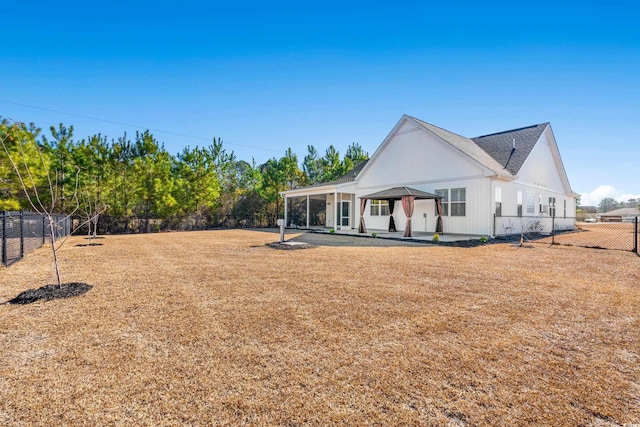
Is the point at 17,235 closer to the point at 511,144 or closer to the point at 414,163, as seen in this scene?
the point at 414,163

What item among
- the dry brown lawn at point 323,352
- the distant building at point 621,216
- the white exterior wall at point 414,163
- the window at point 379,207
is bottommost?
the dry brown lawn at point 323,352

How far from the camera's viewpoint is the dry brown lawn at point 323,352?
71.6 inches

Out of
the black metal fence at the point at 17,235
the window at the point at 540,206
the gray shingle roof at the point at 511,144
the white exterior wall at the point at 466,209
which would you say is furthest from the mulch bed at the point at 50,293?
A: the window at the point at 540,206

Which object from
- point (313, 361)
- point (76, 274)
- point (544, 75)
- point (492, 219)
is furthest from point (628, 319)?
point (544, 75)

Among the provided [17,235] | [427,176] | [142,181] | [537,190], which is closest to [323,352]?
[17,235]

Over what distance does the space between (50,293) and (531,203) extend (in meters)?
20.2

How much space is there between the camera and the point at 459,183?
13945mm

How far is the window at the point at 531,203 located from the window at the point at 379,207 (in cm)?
770

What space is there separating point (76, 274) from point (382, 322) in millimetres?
6167

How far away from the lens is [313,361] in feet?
7.98

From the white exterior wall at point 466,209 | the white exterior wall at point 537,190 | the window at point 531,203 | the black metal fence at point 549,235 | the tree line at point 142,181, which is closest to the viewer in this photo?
the black metal fence at point 549,235

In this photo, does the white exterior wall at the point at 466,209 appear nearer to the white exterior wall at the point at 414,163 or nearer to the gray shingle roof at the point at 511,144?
the white exterior wall at the point at 414,163

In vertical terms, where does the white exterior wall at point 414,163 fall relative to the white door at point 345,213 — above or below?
above

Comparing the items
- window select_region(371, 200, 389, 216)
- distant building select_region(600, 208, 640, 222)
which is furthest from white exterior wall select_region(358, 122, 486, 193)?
distant building select_region(600, 208, 640, 222)
